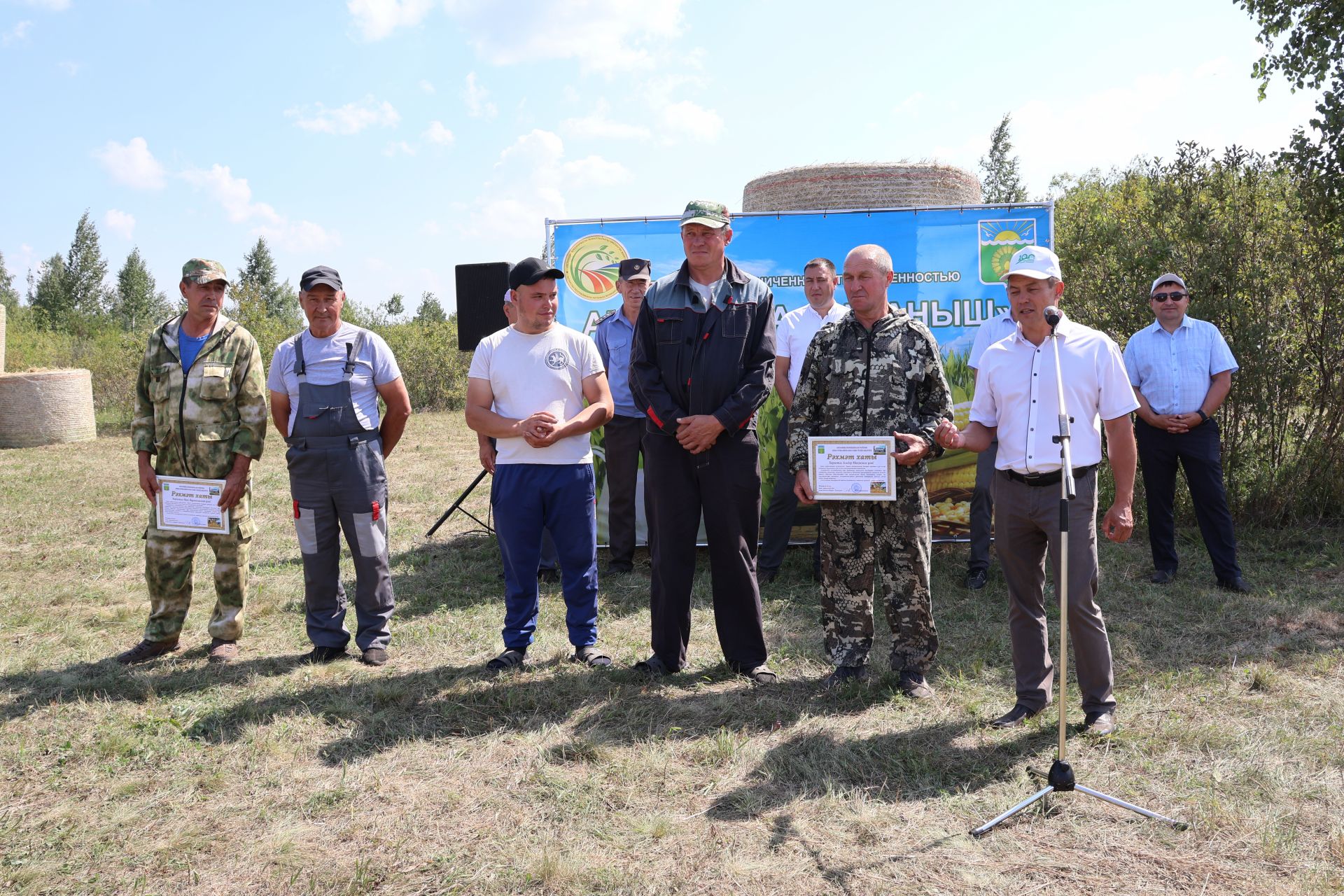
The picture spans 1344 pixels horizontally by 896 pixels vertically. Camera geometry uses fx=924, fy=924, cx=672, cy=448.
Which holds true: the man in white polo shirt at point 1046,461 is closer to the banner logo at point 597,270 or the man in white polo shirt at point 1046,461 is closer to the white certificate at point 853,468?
the white certificate at point 853,468

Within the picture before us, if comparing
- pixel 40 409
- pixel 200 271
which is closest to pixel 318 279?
pixel 200 271

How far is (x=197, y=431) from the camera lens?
189 inches

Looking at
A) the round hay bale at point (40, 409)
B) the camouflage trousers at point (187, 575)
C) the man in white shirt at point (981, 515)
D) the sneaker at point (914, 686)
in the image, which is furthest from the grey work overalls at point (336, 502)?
the round hay bale at point (40, 409)

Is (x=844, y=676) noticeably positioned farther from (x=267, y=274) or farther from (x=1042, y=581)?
(x=267, y=274)

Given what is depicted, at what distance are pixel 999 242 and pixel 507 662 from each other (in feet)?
15.4

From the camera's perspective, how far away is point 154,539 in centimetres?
493

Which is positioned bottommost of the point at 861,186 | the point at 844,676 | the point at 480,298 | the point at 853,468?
the point at 844,676

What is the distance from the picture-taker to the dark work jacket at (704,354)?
171 inches

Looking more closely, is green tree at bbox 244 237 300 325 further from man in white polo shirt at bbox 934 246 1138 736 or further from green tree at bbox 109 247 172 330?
man in white polo shirt at bbox 934 246 1138 736

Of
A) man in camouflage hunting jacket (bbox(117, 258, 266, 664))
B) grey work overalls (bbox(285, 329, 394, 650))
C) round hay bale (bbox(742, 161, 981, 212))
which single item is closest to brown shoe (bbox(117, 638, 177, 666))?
man in camouflage hunting jacket (bbox(117, 258, 266, 664))

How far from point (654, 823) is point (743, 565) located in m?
1.59

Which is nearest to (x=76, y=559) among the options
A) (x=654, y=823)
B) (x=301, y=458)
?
(x=301, y=458)

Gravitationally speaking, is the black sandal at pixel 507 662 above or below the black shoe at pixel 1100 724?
above

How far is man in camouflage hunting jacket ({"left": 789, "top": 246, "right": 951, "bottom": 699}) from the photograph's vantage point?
4.21 m
